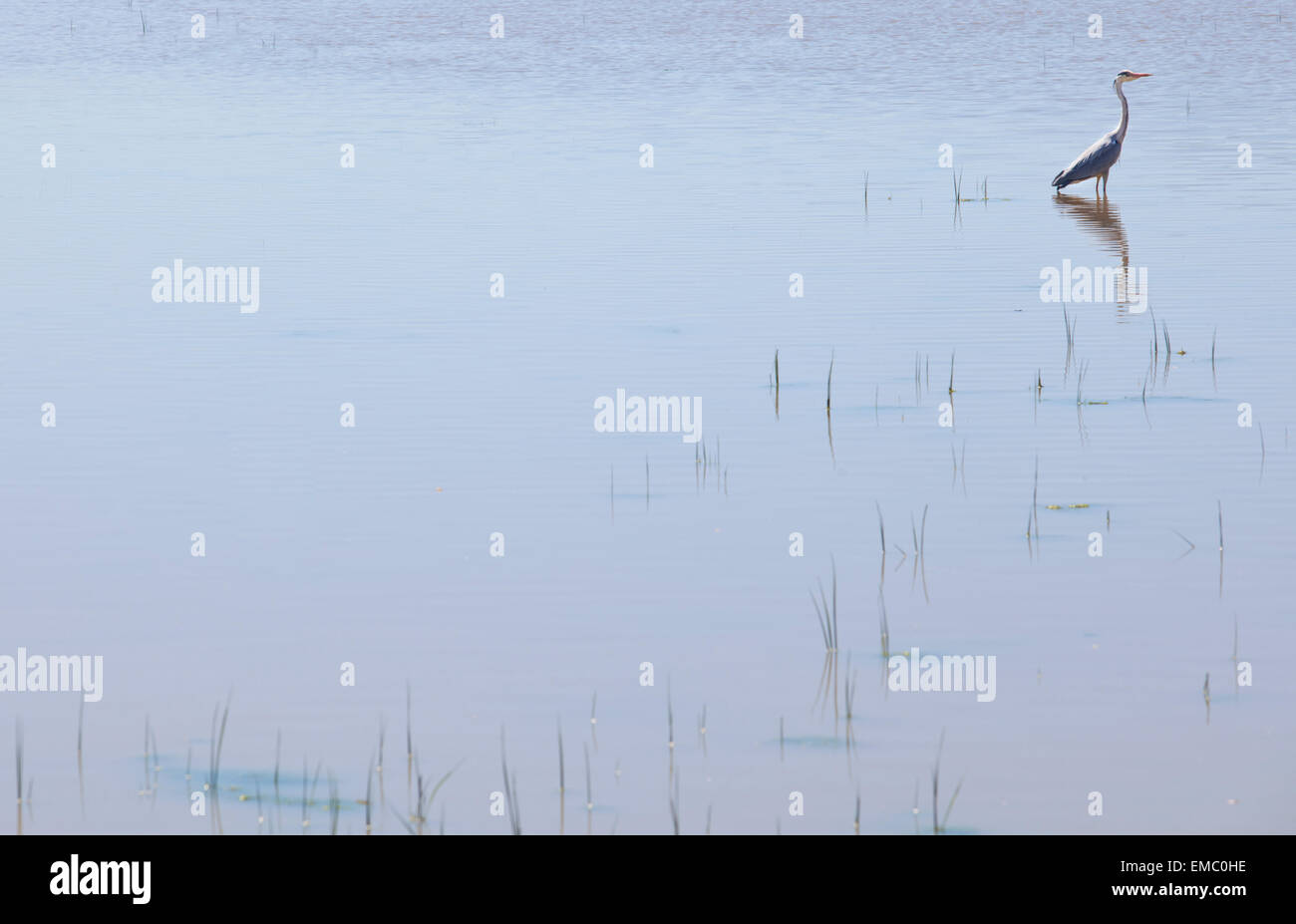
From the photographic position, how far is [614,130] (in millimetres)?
26547

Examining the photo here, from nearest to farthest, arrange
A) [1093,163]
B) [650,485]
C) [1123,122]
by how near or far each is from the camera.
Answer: [650,485]
[1093,163]
[1123,122]

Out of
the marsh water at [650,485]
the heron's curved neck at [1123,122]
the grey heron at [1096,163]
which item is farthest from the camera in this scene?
the heron's curved neck at [1123,122]

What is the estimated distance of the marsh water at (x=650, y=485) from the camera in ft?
22.4

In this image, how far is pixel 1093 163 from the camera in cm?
2156

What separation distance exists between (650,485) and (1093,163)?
12.9 meters

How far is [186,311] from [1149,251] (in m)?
8.59

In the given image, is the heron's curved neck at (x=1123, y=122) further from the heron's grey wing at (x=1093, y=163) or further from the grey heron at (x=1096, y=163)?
the heron's grey wing at (x=1093, y=163)

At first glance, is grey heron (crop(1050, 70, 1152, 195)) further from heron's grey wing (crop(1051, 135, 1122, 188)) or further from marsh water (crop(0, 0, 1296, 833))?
marsh water (crop(0, 0, 1296, 833))

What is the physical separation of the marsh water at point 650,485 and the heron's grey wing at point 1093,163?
0.28m

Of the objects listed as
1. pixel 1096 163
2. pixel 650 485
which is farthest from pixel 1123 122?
pixel 650 485

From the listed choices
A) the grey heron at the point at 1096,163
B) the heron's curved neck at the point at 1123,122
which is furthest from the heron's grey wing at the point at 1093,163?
the heron's curved neck at the point at 1123,122

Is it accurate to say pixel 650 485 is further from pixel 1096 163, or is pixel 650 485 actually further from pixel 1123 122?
pixel 1123 122

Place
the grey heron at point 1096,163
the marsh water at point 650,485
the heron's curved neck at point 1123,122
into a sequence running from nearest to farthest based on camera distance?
the marsh water at point 650,485, the grey heron at point 1096,163, the heron's curved neck at point 1123,122

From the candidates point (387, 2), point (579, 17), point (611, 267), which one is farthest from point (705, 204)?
point (387, 2)
